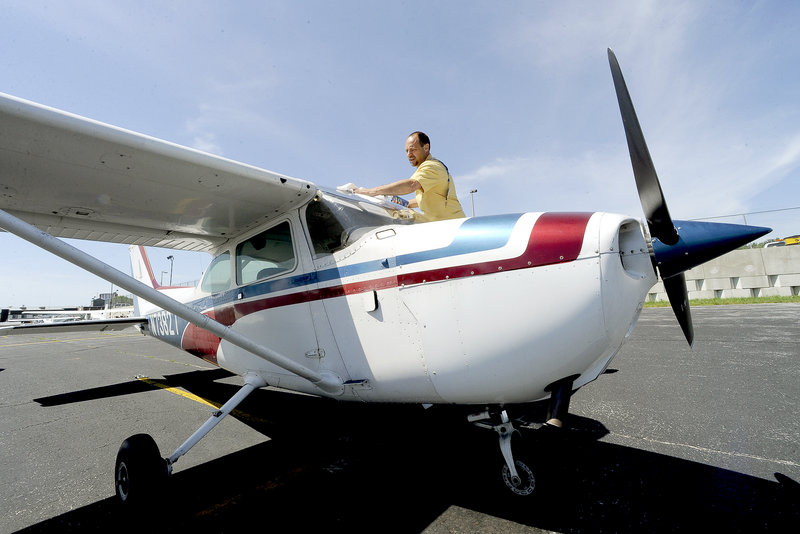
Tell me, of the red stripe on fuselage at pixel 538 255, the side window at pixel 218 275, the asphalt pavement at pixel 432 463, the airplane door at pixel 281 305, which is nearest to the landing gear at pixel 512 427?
the asphalt pavement at pixel 432 463

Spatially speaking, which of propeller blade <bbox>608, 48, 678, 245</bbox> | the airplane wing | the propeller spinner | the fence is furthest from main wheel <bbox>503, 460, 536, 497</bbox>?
the fence

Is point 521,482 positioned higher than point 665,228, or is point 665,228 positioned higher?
point 665,228

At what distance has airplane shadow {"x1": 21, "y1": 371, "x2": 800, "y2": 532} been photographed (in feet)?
6.55

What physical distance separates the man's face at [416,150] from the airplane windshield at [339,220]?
25.8 inches

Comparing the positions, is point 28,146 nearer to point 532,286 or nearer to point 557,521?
point 532,286

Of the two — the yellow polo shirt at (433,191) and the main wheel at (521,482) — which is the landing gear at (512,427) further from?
the yellow polo shirt at (433,191)

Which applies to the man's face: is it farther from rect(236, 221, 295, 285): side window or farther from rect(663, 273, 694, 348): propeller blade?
rect(663, 273, 694, 348): propeller blade

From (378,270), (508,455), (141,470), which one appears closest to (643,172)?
(378,270)

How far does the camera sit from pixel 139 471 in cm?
236

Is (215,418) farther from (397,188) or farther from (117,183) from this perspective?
(397,188)

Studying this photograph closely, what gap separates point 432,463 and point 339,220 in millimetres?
2083

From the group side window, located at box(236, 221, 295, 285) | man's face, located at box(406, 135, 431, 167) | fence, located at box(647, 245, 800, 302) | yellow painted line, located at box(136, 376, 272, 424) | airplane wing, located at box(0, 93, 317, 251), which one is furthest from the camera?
fence, located at box(647, 245, 800, 302)

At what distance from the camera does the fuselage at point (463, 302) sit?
1819 millimetres

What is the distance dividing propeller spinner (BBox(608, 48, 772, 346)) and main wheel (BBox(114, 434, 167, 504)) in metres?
3.35
